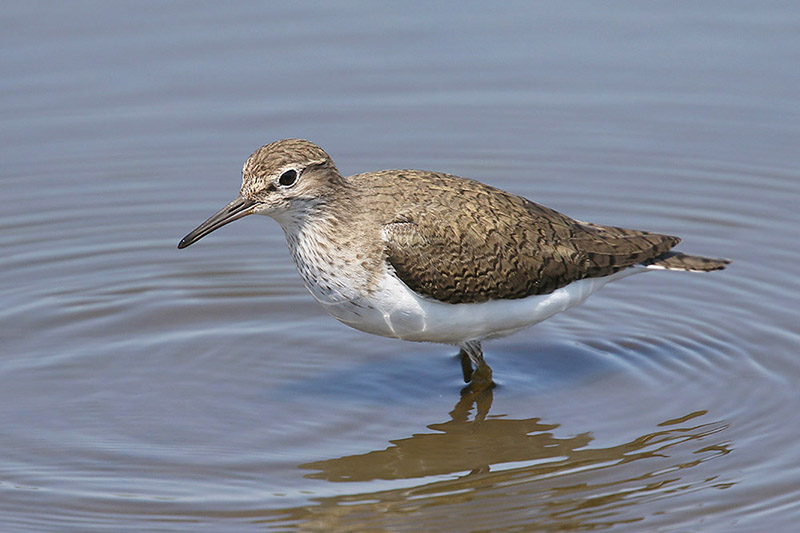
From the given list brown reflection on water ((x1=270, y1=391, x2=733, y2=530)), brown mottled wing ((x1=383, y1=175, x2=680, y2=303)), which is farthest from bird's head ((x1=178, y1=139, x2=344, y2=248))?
brown reflection on water ((x1=270, y1=391, x2=733, y2=530))

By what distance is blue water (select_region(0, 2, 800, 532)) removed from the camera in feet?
29.5

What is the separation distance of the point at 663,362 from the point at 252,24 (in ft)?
27.0

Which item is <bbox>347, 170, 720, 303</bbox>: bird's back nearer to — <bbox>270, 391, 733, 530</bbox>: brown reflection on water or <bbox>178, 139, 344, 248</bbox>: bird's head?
<bbox>178, 139, 344, 248</bbox>: bird's head

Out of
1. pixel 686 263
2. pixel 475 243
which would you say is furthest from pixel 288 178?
pixel 686 263

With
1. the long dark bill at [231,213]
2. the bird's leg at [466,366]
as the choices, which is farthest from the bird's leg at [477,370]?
the long dark bill at [231,213]

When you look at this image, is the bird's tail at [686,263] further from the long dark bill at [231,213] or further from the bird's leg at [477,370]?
the long dark bill at [231,213]

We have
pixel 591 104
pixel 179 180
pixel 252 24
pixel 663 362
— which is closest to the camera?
pixel 663 362

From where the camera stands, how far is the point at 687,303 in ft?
38.9

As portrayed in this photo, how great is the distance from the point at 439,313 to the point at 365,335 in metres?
1.92

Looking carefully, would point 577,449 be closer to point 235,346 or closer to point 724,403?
point 724,403

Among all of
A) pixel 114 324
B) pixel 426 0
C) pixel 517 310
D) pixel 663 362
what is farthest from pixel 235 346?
pixel 426 0

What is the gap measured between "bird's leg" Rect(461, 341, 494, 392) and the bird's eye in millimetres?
2012

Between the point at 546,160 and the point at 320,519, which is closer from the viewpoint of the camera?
the point at 320,519

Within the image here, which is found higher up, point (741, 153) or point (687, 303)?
point (741, 153)
